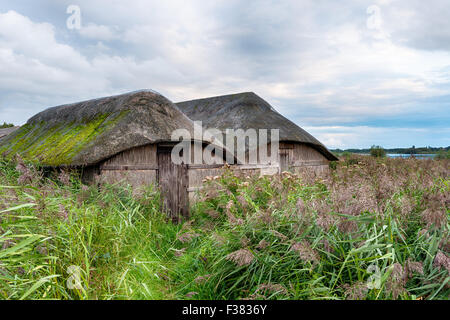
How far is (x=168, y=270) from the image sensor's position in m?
4.04

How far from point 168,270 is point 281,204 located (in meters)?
1.63

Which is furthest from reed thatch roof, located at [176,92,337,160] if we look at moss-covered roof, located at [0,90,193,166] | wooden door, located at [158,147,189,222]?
wooden door, located at [158,147,189,222]

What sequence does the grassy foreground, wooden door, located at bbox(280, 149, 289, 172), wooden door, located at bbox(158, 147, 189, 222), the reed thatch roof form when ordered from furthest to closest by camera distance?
the reed thatch roof
wooden door, located at bbox(280, 149, 289, 172)
wooden door, located at bbox(158, 147, 189, 222)
the grassy foreground

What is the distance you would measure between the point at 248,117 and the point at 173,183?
326 inches

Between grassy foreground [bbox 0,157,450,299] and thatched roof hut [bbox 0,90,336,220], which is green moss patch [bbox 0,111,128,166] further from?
grassy foreground [bbox 0,157,450,299]

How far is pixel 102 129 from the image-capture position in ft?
26.1

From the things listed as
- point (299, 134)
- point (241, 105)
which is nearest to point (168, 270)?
point (299, 134)

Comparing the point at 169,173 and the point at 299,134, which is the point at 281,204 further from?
the point at 299,134

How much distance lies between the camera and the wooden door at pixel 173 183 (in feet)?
24.3

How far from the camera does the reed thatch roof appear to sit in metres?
14.6

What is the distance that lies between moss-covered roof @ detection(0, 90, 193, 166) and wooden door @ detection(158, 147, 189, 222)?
1.66 feet

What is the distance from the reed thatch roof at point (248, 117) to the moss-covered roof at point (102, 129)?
6197 mm

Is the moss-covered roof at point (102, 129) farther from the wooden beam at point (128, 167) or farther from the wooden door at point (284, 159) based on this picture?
the wooden door at point (284, 159)

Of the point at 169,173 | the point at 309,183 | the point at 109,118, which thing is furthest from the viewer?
the point at 109,118
